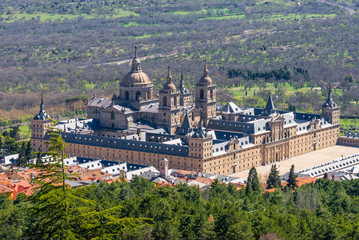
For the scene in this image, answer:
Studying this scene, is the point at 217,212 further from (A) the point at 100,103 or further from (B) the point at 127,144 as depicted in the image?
(A) the point at 100,103

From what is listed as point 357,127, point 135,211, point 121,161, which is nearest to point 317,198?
point 135,211

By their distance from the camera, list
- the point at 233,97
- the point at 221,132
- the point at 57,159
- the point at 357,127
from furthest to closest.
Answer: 1. the point at 233,97
2. the point at 357,127
3. the point at 221,132
4. the point at 57,159

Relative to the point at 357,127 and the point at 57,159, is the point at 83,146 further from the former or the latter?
the point at 57,159

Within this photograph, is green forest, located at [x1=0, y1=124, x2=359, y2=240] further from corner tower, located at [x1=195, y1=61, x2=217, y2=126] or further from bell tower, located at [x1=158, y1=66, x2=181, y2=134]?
corner tower, located at [x1=195, y1=61, x2=217, y2=126]

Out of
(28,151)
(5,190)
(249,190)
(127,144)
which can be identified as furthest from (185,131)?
(5,190)

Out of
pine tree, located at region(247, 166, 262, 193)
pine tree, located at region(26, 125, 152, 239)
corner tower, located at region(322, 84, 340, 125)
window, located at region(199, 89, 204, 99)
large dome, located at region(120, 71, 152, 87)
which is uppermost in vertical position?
pine tree, located at region(26, 125, 152, 239)

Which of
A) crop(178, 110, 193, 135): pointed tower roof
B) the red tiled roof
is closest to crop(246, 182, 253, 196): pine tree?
the red tiled roof

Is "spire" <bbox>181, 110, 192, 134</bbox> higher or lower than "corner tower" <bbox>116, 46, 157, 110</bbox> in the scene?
lower
